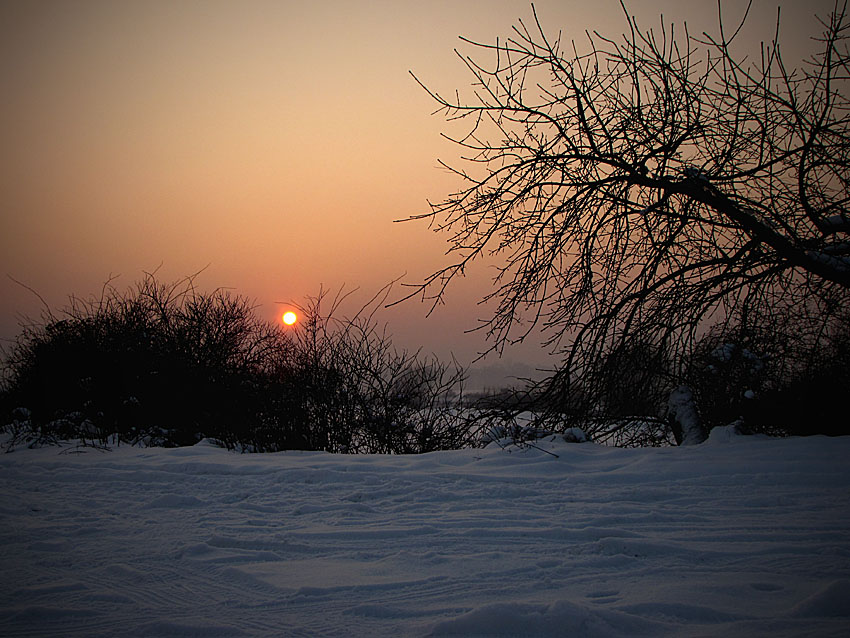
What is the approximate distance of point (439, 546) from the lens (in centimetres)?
313

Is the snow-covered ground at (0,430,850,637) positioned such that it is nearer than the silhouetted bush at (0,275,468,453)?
Yes

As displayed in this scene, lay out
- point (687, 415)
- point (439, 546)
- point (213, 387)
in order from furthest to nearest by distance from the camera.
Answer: point (213, 387)
point (687, 415)
point (439, 546)

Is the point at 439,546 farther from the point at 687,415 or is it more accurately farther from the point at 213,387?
the point at 213,387

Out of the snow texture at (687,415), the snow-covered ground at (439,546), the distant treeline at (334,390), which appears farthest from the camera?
the snow texture at (687,415)

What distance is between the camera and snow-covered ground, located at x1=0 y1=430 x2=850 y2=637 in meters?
2.22

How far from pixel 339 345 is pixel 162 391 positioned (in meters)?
4.12

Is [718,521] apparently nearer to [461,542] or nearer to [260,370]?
[461,542]

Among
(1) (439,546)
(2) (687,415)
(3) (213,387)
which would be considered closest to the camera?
(1) (439,546)

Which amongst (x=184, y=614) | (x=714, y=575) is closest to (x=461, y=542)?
(x=714, y=575)

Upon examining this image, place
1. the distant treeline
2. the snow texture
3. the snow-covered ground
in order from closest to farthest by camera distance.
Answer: the snow-covered ground
the distant treeline
the snow texture

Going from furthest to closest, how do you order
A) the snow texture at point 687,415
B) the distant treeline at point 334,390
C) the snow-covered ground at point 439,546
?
the snow texture at point 687,415 < the distant treeline at point 334,390 < the snow-covered ground at point 439,546

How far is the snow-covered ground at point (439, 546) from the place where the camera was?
7.29 ft

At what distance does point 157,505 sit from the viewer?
13.5ft

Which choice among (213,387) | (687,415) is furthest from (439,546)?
(213,387)
